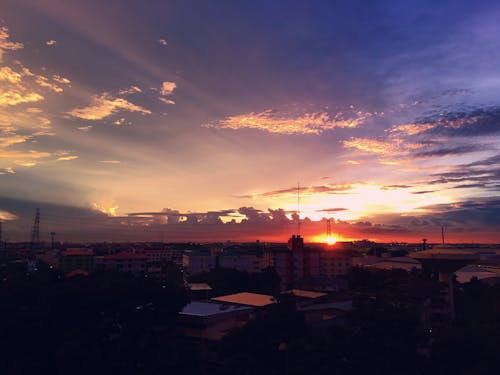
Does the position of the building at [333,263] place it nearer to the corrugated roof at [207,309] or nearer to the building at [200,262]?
the building at [200,262]

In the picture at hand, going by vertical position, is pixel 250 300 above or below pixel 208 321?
above

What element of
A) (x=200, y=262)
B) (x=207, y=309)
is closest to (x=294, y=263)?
(x=200, y=262)

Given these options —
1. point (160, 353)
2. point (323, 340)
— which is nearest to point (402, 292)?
point (323, 340)

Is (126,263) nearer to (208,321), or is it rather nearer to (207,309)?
(207,309)

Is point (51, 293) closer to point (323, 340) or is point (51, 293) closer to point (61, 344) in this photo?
point (61, 344)

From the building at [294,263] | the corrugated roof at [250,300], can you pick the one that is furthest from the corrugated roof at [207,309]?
the building at [294,263]


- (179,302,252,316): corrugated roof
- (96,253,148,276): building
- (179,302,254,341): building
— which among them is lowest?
(179,302,254,341): building

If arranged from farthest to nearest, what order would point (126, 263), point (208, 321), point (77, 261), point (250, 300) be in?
point (77, 261) < point (126, 263) < point (250, 300) < point (208, 321)

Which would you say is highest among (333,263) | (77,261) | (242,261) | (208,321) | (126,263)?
(333,263)

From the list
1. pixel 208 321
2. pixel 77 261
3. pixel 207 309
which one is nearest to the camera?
pixel 208 321

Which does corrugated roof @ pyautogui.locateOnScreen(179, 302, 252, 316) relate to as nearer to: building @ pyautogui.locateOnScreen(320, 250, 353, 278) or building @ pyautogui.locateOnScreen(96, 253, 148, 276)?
building @ pyautogui.locateOnScreen(320, 250, 353, 278)

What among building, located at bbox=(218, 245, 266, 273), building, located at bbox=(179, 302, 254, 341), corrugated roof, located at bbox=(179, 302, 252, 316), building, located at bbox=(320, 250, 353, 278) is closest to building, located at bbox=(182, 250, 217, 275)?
building, located at bbox=(218, 245, 266, 273)

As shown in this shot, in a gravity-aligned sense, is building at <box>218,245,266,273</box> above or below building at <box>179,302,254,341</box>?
above

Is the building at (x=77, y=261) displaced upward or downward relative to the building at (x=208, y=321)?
upward
